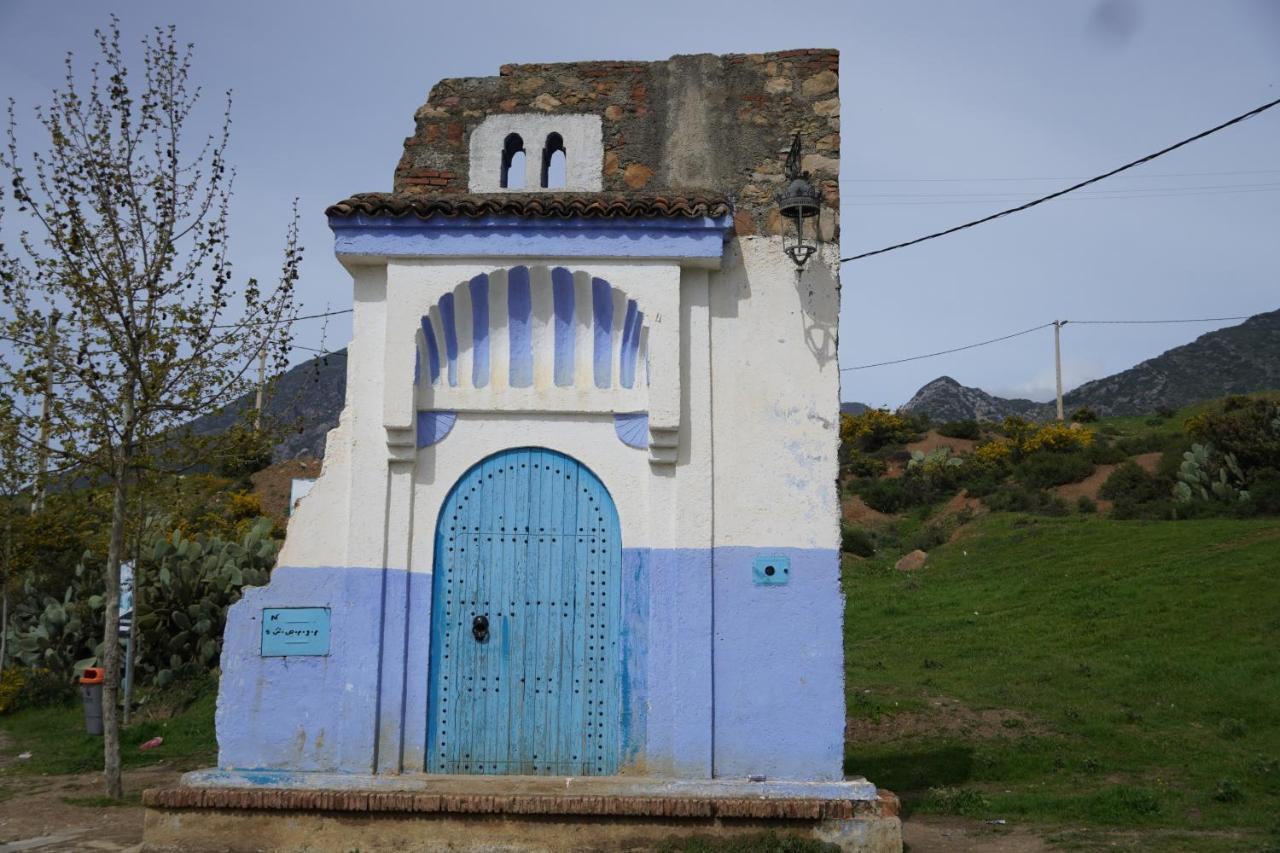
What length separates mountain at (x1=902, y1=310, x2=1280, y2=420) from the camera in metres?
73.5

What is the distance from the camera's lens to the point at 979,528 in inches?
1083

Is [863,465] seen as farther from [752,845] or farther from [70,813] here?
[752,845]

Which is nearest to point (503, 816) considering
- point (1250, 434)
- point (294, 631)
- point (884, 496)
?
point (294, 631)

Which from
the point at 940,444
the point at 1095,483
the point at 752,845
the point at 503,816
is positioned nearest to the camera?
the point at 752,845

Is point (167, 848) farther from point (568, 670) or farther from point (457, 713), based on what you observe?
point (568, 670)

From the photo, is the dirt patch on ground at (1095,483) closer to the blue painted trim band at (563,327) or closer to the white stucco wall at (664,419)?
the white stucco wall at (664,419)

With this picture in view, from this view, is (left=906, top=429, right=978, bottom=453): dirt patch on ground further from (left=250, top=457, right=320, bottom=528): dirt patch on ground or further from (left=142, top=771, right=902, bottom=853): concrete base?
(left=142, top=771, right=902, bottom=853): concrete base

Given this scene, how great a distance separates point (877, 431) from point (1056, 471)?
1146 centimetres

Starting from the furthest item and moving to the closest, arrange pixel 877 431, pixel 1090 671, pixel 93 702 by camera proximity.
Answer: pixel 877 431
pixel 1090 671
pixel 93 702

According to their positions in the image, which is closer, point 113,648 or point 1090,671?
point 113,648

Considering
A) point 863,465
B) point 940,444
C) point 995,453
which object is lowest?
point 863,465

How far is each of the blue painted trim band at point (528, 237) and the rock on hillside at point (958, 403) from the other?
75.2 meters

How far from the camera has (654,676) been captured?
8.64 metres

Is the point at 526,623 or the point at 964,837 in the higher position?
the point at 526,623
